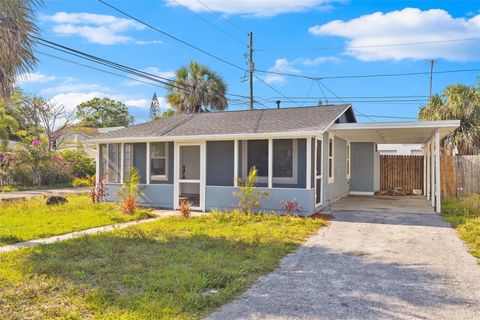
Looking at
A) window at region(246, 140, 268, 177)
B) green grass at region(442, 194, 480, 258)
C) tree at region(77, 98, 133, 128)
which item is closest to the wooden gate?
green grass at region(442, 194, 480, 258)

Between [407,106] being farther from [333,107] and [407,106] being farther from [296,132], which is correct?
[296,132]

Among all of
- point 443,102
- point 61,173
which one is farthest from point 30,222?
point 443,102

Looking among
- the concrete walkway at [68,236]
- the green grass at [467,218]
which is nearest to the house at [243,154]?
the green grass at [467,218]

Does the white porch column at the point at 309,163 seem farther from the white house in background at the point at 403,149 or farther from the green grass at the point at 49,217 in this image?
the white house in background at the point at 403,149

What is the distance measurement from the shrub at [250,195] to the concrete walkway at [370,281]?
2.75m

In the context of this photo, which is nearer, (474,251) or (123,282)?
(123,282)

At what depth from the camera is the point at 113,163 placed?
13.2 m

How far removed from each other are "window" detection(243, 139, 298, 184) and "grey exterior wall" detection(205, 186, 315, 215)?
0.36m

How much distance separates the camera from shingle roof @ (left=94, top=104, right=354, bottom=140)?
36.5ft

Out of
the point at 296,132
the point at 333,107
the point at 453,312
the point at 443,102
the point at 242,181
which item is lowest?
the point at 453,312

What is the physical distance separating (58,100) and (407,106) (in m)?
26.9

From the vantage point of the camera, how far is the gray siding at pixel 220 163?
11453 mm

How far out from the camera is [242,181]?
35.8 ft

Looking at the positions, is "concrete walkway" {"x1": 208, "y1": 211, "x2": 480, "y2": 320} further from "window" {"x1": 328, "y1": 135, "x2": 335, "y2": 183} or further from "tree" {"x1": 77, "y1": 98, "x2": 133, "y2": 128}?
Answer: "tree" {"x1": 77, "y1": 98, "x2": 133, "y2": 128}
